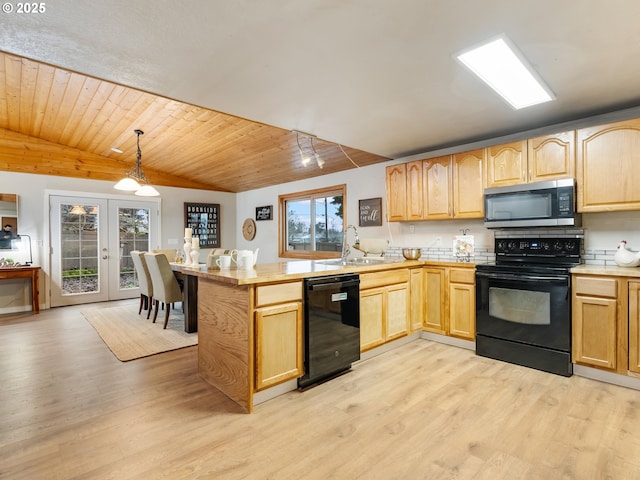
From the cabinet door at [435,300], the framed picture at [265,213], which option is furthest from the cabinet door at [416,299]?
the framed picture at [265,213]

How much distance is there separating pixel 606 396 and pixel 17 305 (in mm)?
7495

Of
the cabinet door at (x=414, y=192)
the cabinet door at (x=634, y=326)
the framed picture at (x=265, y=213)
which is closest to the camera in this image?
the cabinet door at (x=634, y=326)

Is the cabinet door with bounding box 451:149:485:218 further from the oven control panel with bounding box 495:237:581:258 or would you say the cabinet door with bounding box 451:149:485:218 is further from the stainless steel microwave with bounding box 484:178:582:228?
the oven control panel with bounding box 495:237:581:258

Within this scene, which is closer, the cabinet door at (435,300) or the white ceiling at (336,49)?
the white ceiling at (336,49)

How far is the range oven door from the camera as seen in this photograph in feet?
8.94

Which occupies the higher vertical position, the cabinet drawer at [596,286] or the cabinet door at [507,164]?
the cabinet door at [507,164]

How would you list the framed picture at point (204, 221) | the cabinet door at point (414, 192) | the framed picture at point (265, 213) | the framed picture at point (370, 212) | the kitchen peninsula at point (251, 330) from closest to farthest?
the kitchen peninsula at point (251, 330) → the cabinet door at point (414, 192) → the framed picture at point (370, 212) → the framed picture at point (265, 213) → the framed picture at point (204, 221)

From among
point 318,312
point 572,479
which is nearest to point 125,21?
point 318,312

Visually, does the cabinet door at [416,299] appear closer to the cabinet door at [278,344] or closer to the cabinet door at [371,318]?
the cabinet door at [371,318]

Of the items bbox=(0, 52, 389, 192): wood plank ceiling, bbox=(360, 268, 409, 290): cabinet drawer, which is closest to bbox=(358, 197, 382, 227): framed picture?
bbox=(0, 52, 389, 192): wood plank ceiling

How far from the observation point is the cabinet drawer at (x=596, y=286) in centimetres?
251

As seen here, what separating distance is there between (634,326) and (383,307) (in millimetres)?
1886

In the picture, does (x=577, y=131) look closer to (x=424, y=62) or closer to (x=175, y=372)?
(x=424, y=62)

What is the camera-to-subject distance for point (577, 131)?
276cm
